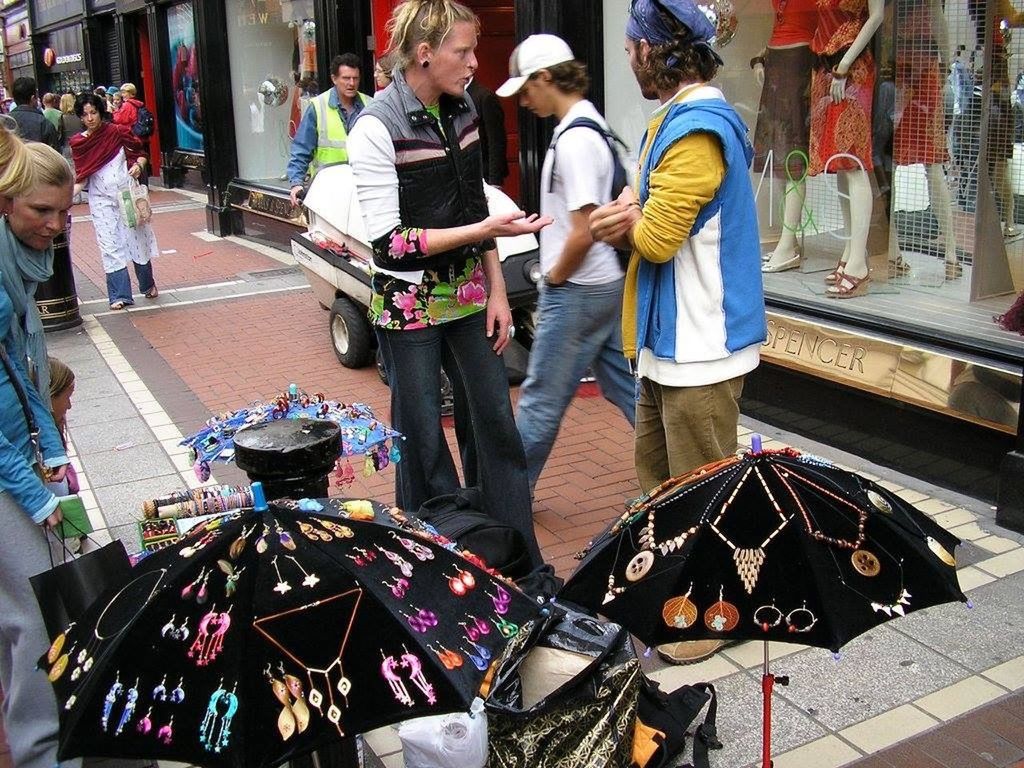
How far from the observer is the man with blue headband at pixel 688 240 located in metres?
3.11

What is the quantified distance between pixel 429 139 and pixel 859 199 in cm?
327

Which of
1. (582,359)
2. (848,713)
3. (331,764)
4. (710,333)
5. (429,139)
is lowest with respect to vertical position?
(848,713)

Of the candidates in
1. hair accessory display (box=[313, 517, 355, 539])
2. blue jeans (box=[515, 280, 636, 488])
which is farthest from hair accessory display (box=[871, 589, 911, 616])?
blue jeans (box=[515, 280, 636, 488])

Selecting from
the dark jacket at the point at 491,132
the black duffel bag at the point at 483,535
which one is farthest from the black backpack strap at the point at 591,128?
the dark jacket at the point at 491,132

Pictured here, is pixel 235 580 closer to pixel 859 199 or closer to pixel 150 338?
pixel 859 199

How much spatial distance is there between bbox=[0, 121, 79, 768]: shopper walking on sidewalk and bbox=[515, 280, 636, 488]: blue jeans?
183cm

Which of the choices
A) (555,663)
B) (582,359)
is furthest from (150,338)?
(555,663)

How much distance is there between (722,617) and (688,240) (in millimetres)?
1338

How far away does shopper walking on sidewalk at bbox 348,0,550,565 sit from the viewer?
139 inches

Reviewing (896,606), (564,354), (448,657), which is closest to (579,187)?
(564,354)

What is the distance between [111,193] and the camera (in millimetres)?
9438

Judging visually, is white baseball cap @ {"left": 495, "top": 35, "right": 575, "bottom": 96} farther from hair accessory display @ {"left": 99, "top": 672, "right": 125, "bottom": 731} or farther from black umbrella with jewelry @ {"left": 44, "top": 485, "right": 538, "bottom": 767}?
hair accessory display @ {"left": 99, "top": 672, "right": 125, "bottom": 731}

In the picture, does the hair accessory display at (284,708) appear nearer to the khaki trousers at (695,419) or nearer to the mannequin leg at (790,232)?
the khaki trousers at (695,419)

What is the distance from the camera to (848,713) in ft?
10.8
